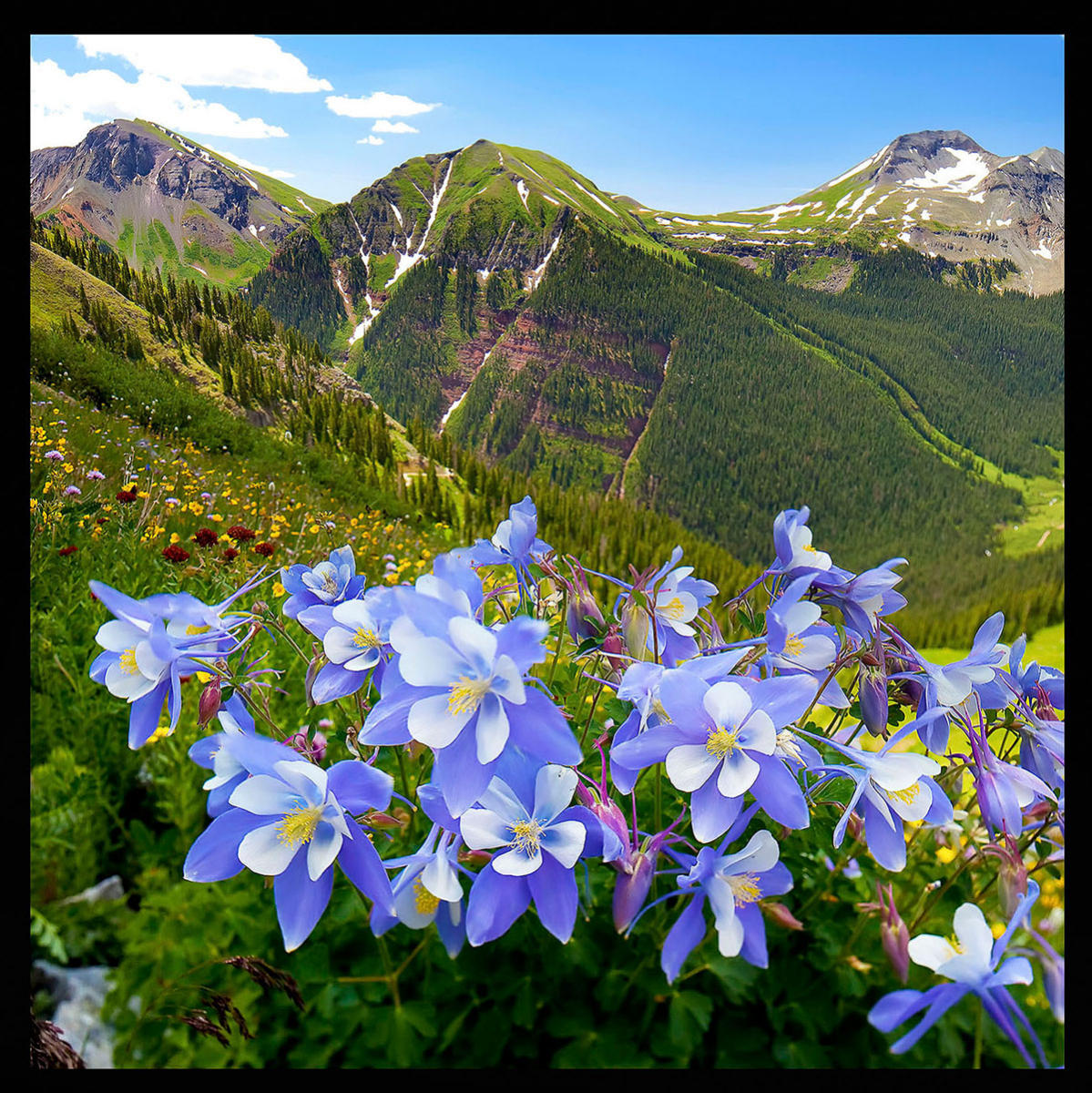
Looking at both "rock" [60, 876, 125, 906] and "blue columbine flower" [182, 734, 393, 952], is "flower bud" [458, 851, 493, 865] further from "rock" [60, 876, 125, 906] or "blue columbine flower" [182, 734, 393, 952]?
"rock" [60, 876, 125, 906]

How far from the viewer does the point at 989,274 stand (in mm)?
7273

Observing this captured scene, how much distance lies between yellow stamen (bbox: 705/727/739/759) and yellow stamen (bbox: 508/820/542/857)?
0.67 feet

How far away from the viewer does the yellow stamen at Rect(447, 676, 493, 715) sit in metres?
0.71

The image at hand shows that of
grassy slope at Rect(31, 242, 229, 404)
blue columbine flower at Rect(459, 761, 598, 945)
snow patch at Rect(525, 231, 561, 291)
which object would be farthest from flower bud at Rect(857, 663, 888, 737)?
snow patch at Rect(525, 231, 561, 291)

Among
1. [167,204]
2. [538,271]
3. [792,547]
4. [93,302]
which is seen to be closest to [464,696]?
[792,547]

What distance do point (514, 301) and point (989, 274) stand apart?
5045 mm

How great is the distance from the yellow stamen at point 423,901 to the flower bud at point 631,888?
258 mm

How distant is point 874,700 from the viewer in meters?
0.87

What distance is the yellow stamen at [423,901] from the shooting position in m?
0.89

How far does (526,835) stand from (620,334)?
292 inches

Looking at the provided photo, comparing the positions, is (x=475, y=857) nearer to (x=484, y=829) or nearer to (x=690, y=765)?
(x=484, y=829)

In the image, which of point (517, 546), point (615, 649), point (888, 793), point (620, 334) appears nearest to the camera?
point (888, 793)

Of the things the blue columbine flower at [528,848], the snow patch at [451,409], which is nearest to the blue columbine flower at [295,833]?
the blue columbine flower at [528,848]

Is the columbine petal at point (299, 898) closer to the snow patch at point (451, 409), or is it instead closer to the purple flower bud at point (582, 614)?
the purple flower bud at point (582, 614)
